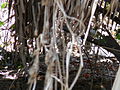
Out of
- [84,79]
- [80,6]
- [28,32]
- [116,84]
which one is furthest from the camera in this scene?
[84,79]

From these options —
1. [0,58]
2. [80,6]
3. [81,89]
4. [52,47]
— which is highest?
[80,6]

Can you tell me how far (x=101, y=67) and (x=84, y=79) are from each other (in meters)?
0.18

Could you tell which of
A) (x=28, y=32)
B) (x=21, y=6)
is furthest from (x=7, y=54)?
(x=21, y=6)

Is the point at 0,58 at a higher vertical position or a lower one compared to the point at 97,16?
lower

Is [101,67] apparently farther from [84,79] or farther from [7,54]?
[7,54]

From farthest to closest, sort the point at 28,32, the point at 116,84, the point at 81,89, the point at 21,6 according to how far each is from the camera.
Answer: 1. the point at 81,89
2. the point at 28,32
3. the point at 21,6
4. the point at 116,84

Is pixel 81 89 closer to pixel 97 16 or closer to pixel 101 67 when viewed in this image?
pixel 101 67

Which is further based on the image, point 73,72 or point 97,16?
point 73,72

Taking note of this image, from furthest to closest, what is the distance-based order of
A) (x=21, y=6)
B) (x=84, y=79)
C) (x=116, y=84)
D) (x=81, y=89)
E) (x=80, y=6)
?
1. (x=84, y=79)
2. (x=81, y=89)
3. (x=21, y=6)
4. (x=80, y=6)
5. (x=116, y=84)

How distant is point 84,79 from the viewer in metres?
2.53

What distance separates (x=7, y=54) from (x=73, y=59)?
654 mm

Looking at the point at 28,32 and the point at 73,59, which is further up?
the point at 28,32

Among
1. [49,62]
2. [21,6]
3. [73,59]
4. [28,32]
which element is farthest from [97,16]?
[73,59]

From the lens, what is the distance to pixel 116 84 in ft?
2.92
